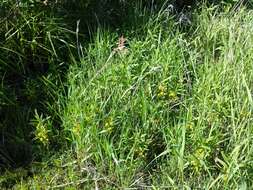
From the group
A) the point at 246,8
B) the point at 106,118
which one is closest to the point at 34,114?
the point at 106,118

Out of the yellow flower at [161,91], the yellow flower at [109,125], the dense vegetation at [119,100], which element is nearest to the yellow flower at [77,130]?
the dense vegetation at [119,100]

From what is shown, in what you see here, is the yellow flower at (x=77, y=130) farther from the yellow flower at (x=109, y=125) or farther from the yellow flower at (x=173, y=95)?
the yellow flower at (x=173, y=95)

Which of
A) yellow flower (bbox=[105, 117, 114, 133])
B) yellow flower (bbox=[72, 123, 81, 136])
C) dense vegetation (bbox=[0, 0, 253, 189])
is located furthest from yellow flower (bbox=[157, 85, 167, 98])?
yellow flower (bbox=[72, 123, 81, 136])

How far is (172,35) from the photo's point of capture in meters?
3.47

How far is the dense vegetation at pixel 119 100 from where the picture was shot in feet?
8.90

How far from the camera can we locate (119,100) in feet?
9.58

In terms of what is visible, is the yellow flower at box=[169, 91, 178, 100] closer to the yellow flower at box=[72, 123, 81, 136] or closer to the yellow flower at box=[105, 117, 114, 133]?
the yellow flower at box=[105, 117, 114, 133]

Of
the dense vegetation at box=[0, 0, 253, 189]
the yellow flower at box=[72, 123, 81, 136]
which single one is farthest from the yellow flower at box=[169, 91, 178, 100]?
the yellow flower at box=[72, 123, 81, 136]

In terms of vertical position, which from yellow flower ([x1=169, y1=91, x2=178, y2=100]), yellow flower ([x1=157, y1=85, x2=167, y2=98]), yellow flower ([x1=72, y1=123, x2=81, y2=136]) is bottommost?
yellow flower ([x1=72, y1=123, x2=81, y2=136])

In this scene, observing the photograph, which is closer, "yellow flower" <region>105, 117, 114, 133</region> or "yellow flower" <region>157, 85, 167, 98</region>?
"yellow flower" <region>105, 117, 114, 133</region>

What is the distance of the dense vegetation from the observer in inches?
107

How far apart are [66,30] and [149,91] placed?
710mm

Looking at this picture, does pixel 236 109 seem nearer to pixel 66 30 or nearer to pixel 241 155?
pixel 241 155

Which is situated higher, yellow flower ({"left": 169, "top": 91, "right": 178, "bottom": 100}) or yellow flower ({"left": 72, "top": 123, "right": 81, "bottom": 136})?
yellow flower ({"left": 169, "top": 91, "right": 178, "bottom": 100})
